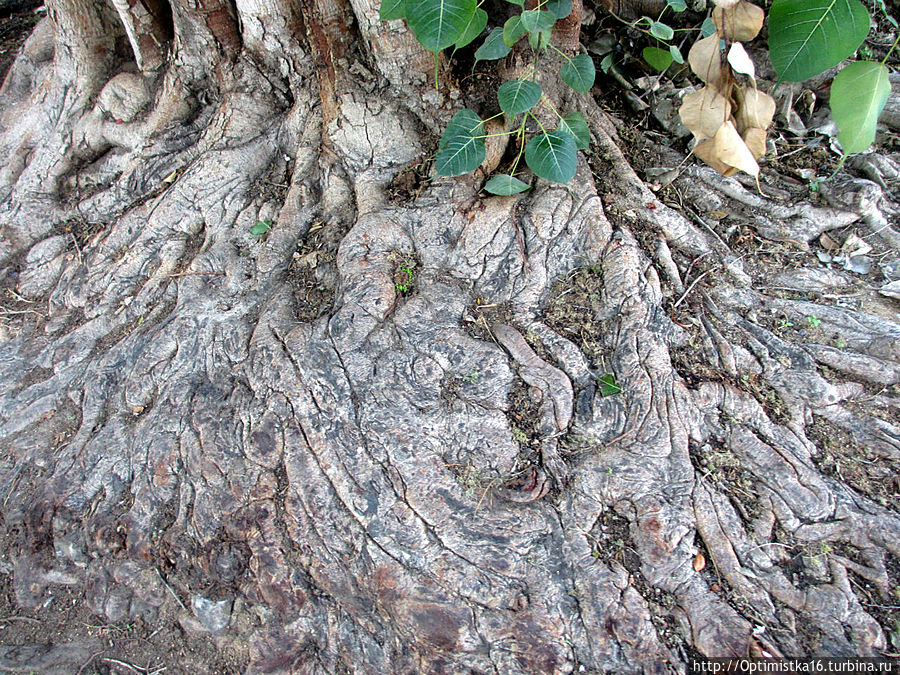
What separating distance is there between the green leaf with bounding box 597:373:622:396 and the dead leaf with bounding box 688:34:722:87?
935 millimetres

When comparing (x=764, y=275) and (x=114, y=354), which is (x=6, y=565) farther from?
(x=764, y=275)

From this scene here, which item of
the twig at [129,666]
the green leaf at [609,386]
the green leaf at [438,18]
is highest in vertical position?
the green leaf at [438,18]

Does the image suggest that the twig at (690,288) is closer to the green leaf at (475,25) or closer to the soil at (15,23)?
the green leaf at (475,25)

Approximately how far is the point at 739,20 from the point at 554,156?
67cm

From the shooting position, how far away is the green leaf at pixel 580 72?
2.06 m

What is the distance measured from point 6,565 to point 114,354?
90cm

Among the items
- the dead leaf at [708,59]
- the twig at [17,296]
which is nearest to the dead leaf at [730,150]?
the dead leaf at [708,59]

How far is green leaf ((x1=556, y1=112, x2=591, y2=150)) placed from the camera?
2137 millimetres

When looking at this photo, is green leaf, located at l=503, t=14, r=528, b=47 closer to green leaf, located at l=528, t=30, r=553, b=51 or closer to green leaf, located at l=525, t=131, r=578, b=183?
green leaf, located at l=528, t=30, r=553, b=51

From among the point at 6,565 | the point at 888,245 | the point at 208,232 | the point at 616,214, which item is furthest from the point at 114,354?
the point at 888,245

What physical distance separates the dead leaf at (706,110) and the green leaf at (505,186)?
64 cm

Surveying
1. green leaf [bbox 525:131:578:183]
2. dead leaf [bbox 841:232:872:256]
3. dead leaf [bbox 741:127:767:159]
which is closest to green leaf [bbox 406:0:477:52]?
green leaf [bbox 525:131:578:183]

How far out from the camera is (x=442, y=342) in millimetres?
2039

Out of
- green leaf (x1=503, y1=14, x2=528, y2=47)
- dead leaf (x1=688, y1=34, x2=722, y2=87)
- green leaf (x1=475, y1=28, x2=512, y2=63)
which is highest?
green leaf (x1=503, y1=14, x2=528, y2=47)
